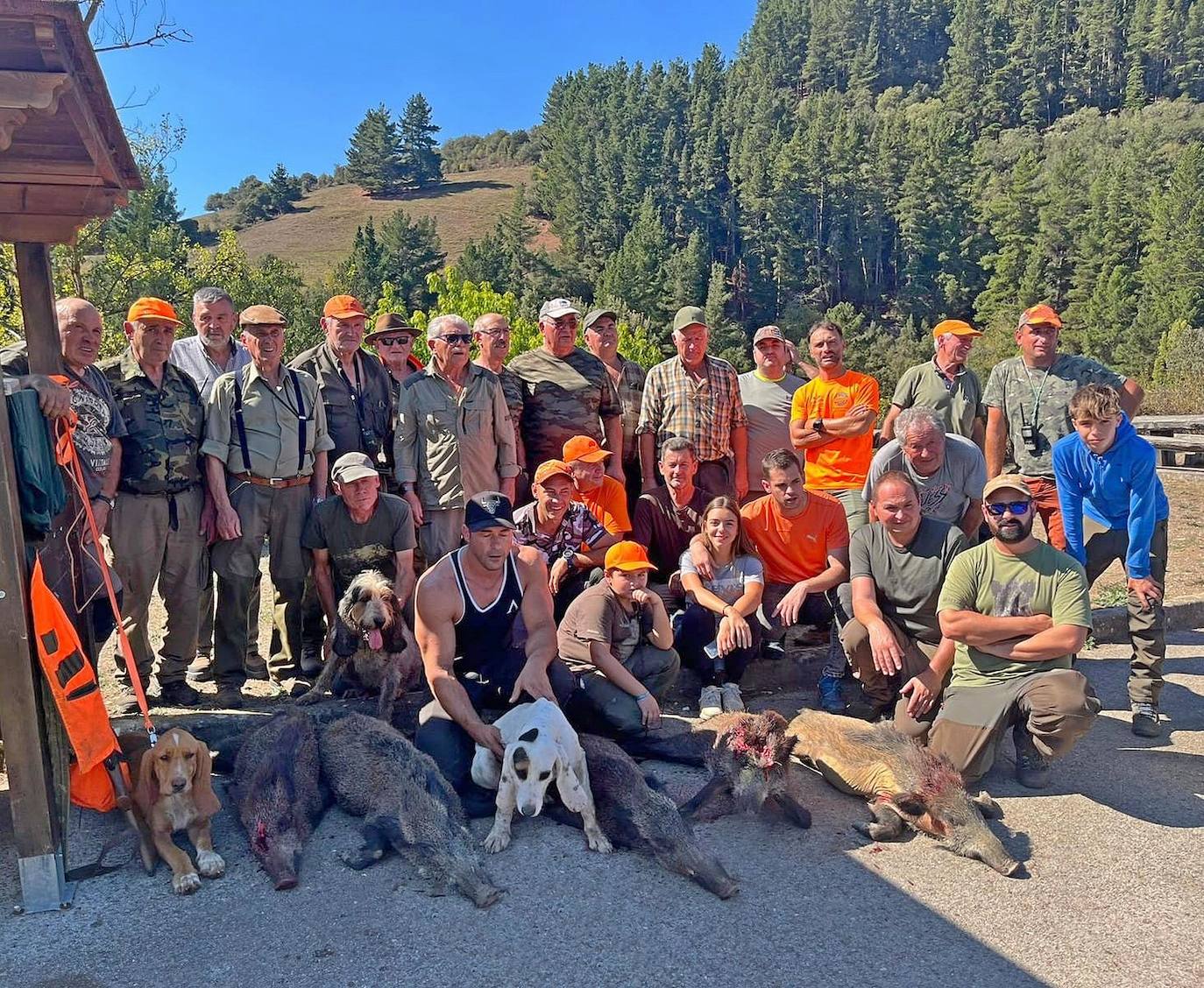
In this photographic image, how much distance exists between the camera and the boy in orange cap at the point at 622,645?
5406 mm

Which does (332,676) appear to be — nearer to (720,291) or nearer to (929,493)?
(929,493)

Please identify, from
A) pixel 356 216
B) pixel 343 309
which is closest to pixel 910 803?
pixel 343 309

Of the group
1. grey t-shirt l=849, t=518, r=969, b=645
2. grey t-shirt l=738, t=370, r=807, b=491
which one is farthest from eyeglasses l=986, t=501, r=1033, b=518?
grey t-shirt l=738, t=370, r=807, b=491

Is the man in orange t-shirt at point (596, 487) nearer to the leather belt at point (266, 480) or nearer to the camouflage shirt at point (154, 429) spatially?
the leather belt at point (266, 480)

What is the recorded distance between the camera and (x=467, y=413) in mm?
6691

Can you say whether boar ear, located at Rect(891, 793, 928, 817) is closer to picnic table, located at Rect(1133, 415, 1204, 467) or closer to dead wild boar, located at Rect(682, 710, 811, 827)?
dead wild boar, located at Rect(682, 710, 811, 827)

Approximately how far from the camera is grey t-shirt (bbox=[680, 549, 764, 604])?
243 inches

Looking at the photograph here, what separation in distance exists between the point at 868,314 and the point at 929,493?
82.6 meters

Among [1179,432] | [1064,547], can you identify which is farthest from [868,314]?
[1064,547]

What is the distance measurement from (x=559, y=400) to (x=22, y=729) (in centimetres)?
433

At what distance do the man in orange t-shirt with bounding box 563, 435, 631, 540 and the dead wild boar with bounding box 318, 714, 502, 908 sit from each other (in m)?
2.20

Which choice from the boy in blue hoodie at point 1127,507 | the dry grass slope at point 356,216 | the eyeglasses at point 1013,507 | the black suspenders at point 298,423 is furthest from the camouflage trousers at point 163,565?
the dry grass slope at point 356,216

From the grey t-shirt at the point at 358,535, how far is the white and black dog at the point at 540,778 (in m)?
2.03

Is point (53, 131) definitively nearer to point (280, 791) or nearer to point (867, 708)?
point (280, 791)
